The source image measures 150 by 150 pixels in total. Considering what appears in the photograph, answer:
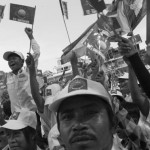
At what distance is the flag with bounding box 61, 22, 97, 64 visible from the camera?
2947mm

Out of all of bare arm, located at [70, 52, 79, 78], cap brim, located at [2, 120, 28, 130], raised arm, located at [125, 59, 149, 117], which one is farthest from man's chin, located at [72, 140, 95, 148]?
cap brim, located at [2, 120, 28, 130]

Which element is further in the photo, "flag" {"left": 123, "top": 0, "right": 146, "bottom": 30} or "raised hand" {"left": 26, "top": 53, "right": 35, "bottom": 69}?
"raised hand" {"left": 26, "top": 53, "right": 35, "bottom": 69}

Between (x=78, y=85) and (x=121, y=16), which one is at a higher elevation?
(x=121, y=16)

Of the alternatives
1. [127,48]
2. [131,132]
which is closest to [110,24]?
[127,48]

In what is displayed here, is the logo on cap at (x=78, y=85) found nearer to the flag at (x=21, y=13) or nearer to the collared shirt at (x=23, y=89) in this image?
the collared shirt at (x=23, y=89)

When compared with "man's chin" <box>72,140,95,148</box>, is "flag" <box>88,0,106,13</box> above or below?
above

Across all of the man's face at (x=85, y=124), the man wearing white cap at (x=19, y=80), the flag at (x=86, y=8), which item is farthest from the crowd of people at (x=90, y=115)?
the flag at (x=86, y=8)

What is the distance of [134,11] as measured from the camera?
2627 millimetres

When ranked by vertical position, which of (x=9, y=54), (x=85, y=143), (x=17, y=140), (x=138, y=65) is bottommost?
(x=17, y=140)

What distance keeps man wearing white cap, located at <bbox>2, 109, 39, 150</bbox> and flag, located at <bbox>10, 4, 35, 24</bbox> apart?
1.89 meters

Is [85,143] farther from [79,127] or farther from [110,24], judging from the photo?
[110,24]

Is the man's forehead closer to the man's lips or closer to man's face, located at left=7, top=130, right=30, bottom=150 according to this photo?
the man's lips

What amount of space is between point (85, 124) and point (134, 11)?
151 cm

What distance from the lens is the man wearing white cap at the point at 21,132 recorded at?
114 inches
